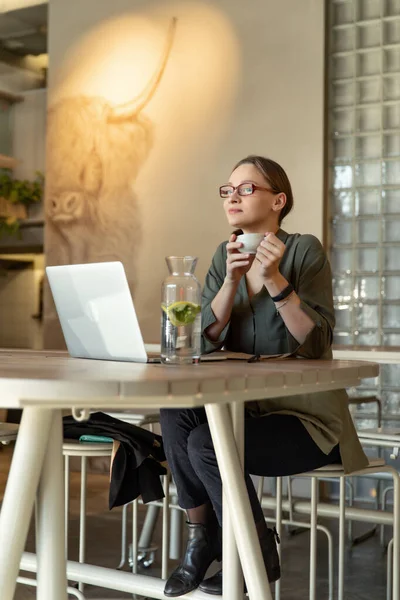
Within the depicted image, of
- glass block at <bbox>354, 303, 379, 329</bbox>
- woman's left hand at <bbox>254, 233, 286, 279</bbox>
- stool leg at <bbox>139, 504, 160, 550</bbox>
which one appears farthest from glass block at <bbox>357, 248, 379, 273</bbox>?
Answer: woman's left hand at <bbox>254, 233, 286, 279</bbox>

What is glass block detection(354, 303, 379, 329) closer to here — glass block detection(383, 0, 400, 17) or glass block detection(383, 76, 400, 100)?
glass block detection(383, 76, 400, 100)

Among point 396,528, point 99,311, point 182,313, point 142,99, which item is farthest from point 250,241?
point 142,99

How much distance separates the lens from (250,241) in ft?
5.02

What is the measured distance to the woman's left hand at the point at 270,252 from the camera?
1494 mm

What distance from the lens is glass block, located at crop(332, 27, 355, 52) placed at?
3955 mm

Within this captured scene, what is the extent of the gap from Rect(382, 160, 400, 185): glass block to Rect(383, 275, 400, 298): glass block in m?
0.46

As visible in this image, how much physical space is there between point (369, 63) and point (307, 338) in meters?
2.66

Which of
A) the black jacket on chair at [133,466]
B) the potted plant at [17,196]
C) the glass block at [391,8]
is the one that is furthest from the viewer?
the potted plant at [17,196]

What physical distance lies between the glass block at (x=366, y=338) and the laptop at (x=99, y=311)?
99.9 inches

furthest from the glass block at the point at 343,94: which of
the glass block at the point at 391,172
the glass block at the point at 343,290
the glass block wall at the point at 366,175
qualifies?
the glass block at the point at 343,290

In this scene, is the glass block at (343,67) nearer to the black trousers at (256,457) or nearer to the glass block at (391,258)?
the glass block at (391,258)

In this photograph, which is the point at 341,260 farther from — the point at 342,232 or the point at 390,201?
the point at 390,201

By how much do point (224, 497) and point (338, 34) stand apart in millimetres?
3125

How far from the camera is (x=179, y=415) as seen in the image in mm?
1729
